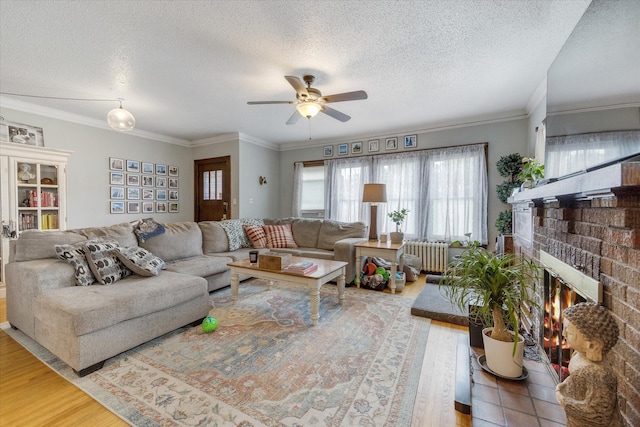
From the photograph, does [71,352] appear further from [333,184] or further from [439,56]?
[333,184]

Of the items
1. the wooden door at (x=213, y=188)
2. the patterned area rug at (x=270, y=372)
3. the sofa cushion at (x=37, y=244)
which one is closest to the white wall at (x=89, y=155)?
the wooden door at (x=213, y=188)

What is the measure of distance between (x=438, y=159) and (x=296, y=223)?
2592 millimetres

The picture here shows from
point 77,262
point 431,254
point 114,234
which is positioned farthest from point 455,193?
point 77,262

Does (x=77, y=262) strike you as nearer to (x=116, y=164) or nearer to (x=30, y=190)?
(x=30, y=190)

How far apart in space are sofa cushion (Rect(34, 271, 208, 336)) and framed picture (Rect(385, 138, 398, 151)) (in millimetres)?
3929

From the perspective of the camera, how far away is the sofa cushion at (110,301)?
5.57ft

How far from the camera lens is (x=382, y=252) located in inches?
136

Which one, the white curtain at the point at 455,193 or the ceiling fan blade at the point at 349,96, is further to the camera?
the white curtain at the point at 455,193

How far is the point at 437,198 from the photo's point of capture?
448cm

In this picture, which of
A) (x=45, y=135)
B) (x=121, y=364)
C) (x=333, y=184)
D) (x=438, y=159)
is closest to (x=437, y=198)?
(x=438, y=159)

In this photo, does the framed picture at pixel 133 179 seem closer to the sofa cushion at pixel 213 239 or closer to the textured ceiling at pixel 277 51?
the textured ceiling at pixel 277 51

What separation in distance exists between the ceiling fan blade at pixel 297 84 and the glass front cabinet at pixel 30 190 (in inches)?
131

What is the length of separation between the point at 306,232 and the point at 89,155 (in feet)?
11.7

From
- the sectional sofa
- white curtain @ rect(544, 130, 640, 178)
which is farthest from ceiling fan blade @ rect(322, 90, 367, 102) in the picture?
the sectional sofa
